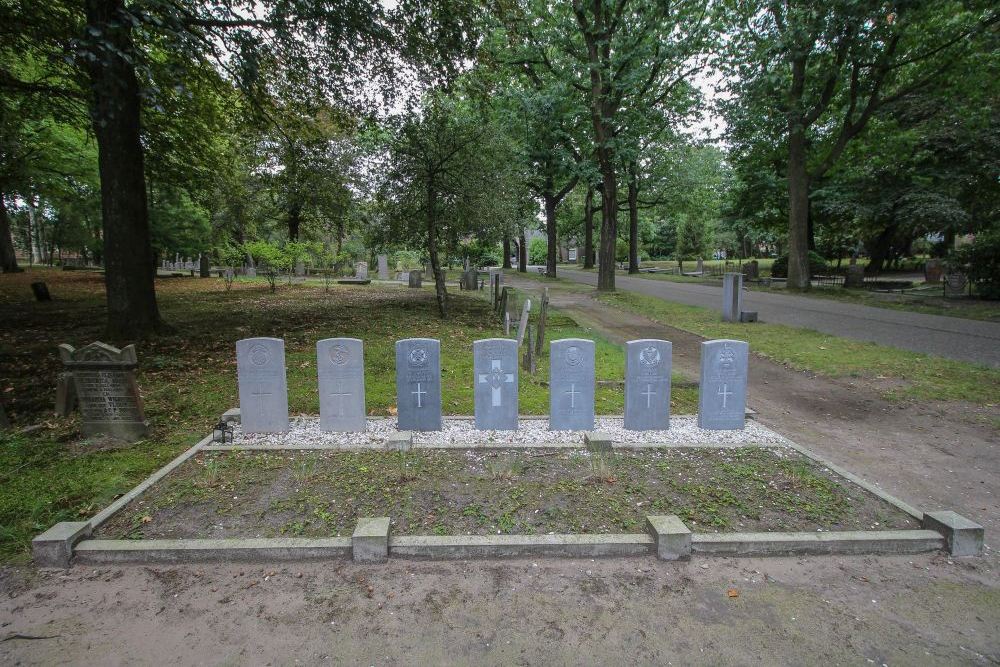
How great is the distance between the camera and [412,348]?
5930 millimetres

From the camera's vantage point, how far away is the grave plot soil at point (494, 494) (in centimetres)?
402

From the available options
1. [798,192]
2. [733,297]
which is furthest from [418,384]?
[798,192]

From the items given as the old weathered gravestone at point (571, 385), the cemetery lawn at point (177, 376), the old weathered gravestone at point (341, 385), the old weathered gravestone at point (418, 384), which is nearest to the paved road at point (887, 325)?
the cemetery lawn at point (177, 376)

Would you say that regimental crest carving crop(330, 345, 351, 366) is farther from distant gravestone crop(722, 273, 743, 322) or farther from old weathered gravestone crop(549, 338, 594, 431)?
distant gravestone crop(722, 273, 743, 322)

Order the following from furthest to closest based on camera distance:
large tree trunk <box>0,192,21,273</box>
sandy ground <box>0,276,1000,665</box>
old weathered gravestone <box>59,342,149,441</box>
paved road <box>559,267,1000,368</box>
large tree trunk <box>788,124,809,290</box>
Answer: large tree trunk <box>0,192,21,273</box>, large tree trunk <box>788,124,809,290</box>, paved road <box>559,267,1000,368</box>, old weathered gravestone <box>59,342,149,441</box>, sandy ground <box>0,276,1000,665</box>

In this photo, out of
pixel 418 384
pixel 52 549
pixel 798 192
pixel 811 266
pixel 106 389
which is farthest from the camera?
pixel 811 266

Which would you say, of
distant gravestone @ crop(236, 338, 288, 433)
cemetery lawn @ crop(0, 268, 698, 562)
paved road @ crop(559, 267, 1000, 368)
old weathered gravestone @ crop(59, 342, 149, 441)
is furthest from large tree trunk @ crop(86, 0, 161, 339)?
paved road @ crop(559, 267, 1000, 368)

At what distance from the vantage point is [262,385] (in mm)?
5977

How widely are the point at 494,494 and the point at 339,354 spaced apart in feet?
8.34

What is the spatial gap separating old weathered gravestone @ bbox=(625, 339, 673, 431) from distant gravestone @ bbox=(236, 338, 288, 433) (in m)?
3.95

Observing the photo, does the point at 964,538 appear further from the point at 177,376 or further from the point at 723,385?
the point at 177,376

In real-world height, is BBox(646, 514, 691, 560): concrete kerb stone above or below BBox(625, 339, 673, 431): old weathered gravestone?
below

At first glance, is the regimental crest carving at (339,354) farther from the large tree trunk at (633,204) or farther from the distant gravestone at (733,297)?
the large tree trunk at (633,204)

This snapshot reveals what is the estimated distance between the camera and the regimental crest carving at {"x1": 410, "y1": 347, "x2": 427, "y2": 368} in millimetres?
5930
